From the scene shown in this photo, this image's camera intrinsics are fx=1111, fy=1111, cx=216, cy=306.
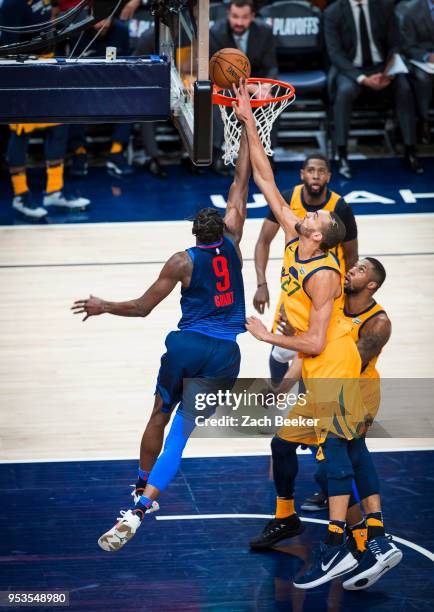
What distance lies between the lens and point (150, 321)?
8383 millimetres

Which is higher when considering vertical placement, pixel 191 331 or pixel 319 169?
pixel 319 169

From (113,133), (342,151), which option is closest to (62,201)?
(113,133)

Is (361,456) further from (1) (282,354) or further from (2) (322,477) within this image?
(1) (282,354)

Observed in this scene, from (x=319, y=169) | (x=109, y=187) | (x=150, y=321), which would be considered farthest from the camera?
(x=109, y=187)

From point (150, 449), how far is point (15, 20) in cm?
538

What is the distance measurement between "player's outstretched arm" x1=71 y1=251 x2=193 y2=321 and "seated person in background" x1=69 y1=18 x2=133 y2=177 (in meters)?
5.50

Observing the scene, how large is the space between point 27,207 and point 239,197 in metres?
5.05

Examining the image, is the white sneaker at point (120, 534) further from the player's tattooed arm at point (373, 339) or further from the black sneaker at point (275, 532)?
the player's tattooed arm at point (373, 339)

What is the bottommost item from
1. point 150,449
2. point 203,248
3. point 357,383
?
point 150,449

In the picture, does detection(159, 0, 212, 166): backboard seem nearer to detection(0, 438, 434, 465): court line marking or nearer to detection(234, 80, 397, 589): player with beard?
detection(234, 80, 397, 589): player with beard

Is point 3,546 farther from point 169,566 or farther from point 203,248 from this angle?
point 203,248

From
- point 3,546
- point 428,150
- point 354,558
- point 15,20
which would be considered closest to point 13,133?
point 15,20

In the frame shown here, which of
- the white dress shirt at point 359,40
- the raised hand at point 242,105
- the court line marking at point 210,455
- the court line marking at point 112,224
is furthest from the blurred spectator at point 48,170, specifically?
the raised hand at point 242,105

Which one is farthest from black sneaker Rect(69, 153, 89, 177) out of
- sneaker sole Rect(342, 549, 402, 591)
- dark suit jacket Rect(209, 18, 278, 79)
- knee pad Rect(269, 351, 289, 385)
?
sneaker sole Rect(342, 549, 402, 591)
